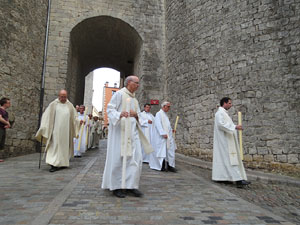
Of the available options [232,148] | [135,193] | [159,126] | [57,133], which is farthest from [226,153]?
[57,133]

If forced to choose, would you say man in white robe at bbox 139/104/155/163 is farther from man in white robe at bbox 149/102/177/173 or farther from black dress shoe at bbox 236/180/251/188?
black dress shoe at bbox 236/180/251/188

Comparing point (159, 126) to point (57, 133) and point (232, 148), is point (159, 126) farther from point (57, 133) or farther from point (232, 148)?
point (57, 133)

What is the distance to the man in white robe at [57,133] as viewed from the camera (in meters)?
5.23

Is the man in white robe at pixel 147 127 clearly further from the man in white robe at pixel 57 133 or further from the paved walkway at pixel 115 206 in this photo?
the paved walkway at pixel 115 206

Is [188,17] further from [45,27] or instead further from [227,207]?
[227,207]

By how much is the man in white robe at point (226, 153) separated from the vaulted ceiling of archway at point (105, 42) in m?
8.18

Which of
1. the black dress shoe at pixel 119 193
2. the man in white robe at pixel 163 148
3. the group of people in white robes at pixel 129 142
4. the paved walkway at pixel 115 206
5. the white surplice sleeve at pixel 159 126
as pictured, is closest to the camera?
the paved walkway at pixel 115 206

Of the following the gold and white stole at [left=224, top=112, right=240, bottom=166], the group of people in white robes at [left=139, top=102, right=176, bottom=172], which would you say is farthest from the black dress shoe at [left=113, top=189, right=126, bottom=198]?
the group of people in white robes at [left=139, top=102, right=176, bottom=172]

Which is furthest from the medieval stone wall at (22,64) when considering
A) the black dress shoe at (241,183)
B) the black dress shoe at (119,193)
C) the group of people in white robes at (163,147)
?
the black dress shoe at (241,183)

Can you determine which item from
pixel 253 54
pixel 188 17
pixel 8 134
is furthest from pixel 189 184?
pixel 188 17

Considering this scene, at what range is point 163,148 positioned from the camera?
19.2 feet

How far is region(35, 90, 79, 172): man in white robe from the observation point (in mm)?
5230

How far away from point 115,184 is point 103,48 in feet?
40.2

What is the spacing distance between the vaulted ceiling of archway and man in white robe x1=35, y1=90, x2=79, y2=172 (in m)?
6.49
